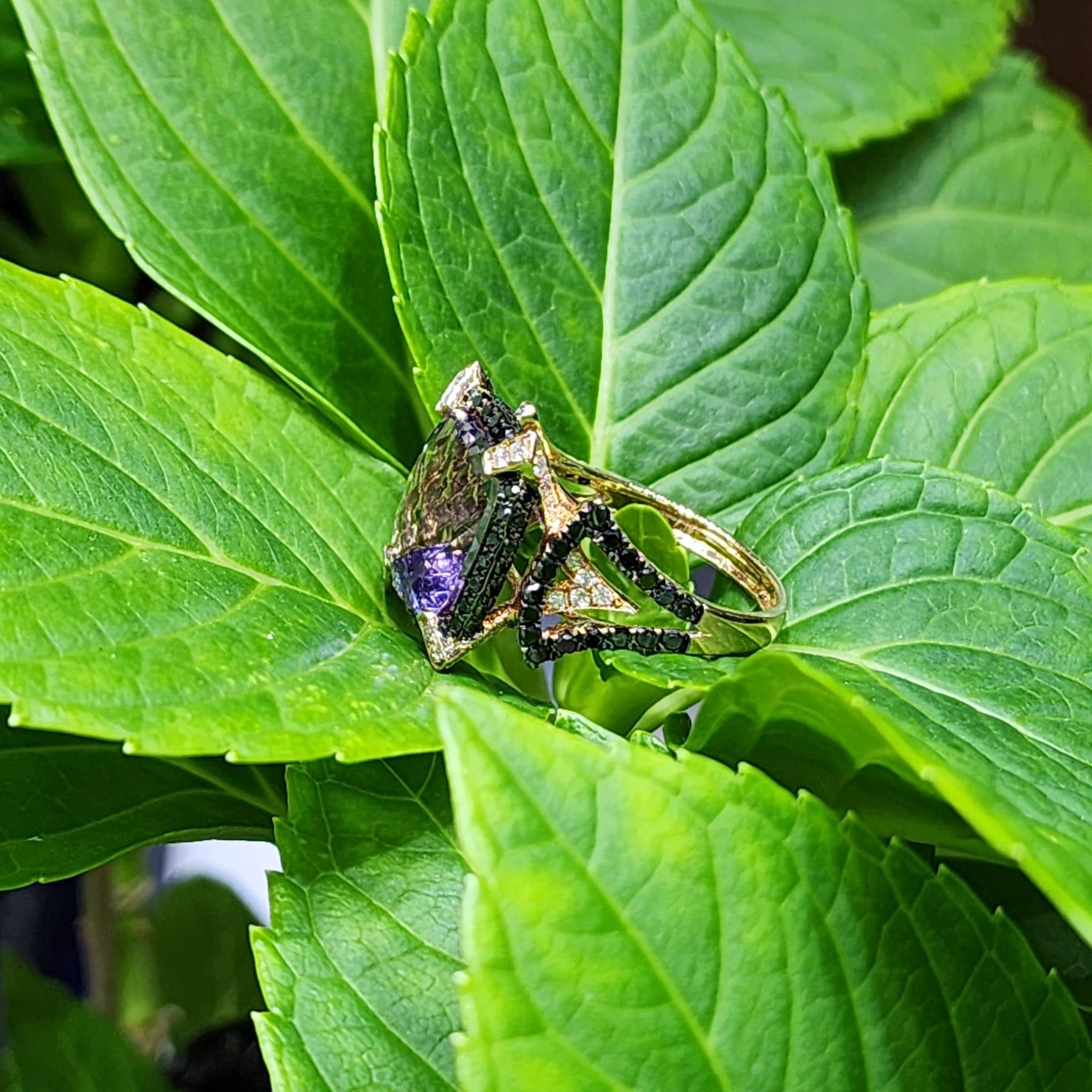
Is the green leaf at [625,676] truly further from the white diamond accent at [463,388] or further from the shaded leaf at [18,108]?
the shaded leaf at [18,108]

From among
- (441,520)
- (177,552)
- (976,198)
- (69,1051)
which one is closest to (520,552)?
(441,520)

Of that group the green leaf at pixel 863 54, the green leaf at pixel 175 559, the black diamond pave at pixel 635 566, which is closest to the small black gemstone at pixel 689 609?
the black diamond pave at pixel 635 566

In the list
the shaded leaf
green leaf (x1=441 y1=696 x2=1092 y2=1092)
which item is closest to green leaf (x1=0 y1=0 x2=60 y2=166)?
the shaded leaf

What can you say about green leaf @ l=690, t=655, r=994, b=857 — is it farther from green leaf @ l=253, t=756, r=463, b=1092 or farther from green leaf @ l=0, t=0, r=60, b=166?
green leaf @ l=0, t=0, r=60, b=166

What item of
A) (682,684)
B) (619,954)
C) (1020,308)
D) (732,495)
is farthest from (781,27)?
(619,954)

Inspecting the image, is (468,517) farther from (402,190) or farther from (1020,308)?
(1020,308)

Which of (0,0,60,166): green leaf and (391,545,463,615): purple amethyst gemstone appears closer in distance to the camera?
(391,545,463,615): purple amethyst gemstone
